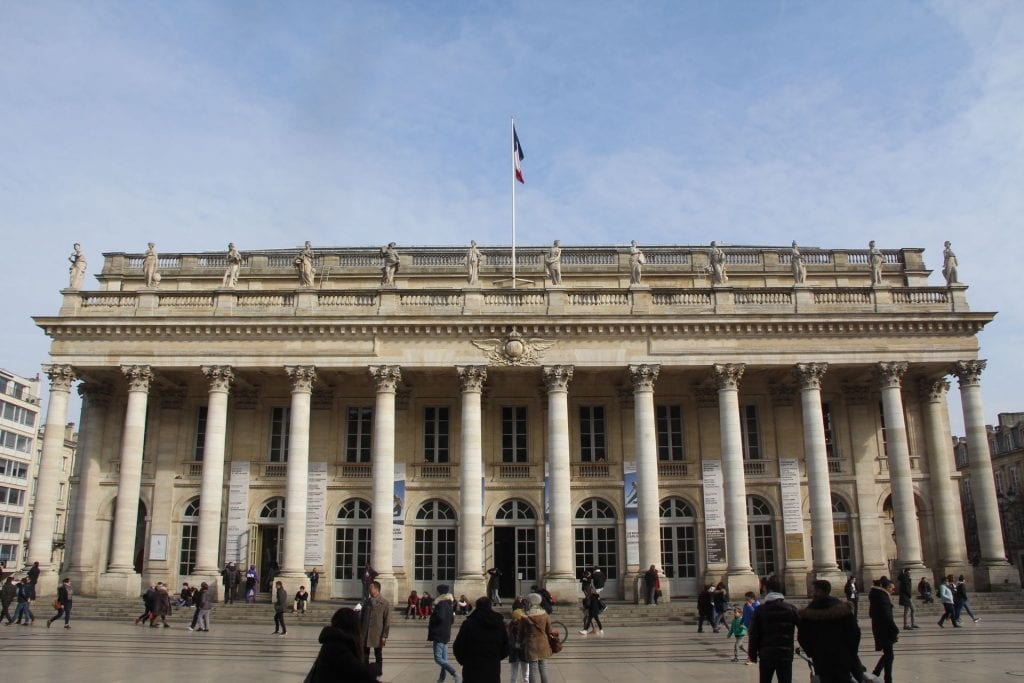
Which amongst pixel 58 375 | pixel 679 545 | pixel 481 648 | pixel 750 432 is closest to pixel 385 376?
pixel 58 375

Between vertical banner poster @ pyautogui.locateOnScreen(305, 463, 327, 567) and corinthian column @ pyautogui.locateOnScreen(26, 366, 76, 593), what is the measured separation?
821 cm

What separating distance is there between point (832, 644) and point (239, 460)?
27.7 meters

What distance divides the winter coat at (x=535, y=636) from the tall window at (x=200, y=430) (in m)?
25.1

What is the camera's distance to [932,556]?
31906 millimetres

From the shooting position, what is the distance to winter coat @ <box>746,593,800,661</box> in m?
9.02

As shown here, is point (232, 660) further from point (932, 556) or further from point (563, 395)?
point (932, 556)

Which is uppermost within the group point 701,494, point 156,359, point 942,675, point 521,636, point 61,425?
point 156,359

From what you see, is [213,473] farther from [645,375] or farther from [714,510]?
[714,510]

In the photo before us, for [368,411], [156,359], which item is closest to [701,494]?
[368,411]

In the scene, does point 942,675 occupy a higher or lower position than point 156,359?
lower

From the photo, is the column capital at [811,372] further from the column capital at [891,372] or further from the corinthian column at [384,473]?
the corinthian column at [384,473]

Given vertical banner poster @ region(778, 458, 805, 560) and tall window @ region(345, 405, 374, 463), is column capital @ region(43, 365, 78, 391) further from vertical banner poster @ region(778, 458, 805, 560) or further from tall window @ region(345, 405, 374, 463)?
vertical banner poster @ region(778, 458, 805, 560)

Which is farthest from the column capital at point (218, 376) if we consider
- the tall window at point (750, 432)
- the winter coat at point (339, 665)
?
the winter coat at point (339, 665)

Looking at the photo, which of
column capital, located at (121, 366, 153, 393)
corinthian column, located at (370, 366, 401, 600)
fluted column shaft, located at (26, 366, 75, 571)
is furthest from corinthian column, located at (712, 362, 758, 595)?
fluted column shaft, located at (26, 366, 75, 571)
